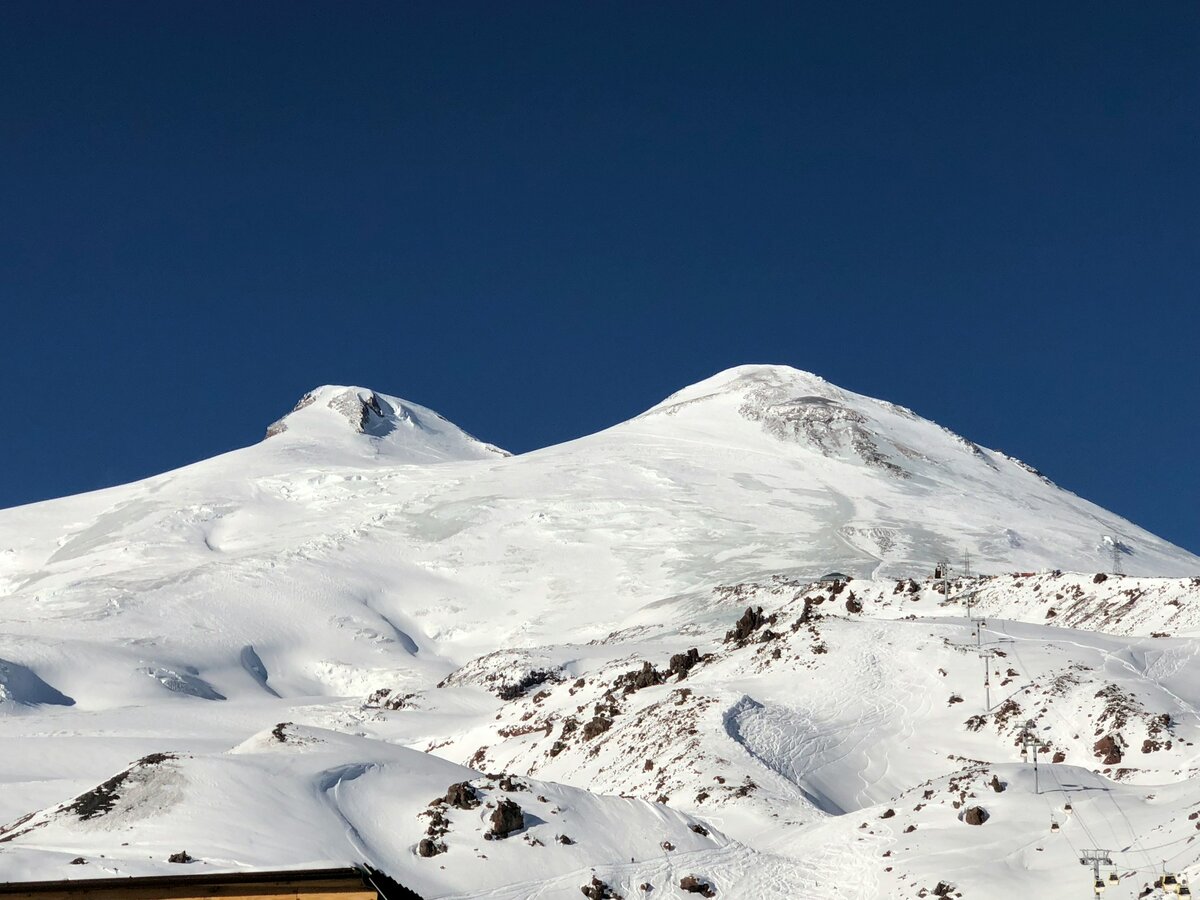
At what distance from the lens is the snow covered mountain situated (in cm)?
3956

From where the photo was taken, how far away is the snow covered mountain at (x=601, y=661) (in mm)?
39562

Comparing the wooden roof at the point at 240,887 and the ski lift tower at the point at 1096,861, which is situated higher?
the ski lift tower at the point at 1096,861

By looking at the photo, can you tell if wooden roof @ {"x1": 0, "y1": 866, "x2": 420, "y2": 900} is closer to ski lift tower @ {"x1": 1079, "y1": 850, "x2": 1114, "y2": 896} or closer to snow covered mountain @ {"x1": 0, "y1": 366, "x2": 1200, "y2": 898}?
snow covered mountain @ {"x1": 0, "y1": 366, "x2": 1200, "y2": 898}

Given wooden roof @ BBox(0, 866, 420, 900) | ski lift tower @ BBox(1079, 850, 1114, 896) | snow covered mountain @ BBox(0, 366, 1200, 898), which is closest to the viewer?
wooden roof @ BBox(0, 866, 420, 900)

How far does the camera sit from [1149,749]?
5028cm

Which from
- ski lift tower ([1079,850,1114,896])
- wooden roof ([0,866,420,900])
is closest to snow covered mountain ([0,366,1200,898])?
ski lift tower ([1079,850,1114,896])

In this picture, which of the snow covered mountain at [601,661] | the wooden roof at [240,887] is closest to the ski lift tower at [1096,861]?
the snow covered mountain at [601,661]

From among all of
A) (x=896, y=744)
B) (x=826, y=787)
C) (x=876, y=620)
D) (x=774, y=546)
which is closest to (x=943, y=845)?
(x=826, y=787)

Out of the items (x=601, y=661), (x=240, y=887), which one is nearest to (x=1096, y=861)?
(x=240, y=887)

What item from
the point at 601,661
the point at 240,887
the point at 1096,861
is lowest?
the point at 240,887

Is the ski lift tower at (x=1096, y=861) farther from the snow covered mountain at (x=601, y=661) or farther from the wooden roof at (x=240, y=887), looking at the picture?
the wooden roof at (x=240, y=887)

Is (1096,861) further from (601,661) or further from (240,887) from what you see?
(601,661)

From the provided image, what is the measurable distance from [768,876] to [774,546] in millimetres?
94948

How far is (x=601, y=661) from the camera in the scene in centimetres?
9044
